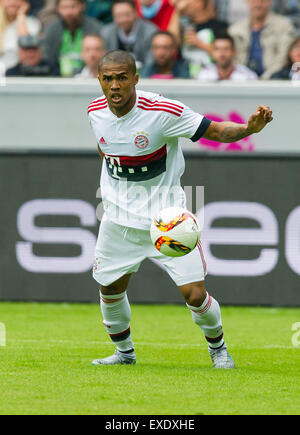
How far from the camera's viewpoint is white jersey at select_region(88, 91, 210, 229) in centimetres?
733

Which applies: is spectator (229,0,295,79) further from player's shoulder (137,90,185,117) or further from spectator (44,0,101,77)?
player's shoulder (137,90,185,117)

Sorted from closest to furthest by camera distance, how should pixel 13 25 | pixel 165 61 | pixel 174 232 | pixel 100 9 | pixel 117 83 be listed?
pixel 174 232 → pixel 117 83 → pixel 165 61 → pixel 13 25 → pixel 100 9

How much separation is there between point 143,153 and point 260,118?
3.48ft

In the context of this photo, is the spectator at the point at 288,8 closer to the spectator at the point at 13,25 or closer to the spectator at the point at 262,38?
the spectator at the point at 262,38

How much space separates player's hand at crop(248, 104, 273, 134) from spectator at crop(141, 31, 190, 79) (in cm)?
697

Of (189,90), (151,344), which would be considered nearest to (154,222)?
(151,344)

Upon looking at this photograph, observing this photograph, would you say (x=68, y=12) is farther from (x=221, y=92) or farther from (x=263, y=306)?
(x=263, y=306)

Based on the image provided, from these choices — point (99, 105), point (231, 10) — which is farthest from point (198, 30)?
point (99, 105)

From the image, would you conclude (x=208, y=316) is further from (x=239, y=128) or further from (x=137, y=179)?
(x=239, y=128)

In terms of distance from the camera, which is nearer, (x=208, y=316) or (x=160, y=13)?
(x=208, y=316)

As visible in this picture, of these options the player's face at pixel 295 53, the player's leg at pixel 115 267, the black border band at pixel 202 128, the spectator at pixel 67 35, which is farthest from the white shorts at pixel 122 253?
the spectator at pixel 67 35

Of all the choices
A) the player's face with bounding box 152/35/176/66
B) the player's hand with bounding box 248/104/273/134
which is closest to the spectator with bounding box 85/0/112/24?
the player's face with bounding box 152/35/176/66

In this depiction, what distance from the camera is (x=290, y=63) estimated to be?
1353 cm

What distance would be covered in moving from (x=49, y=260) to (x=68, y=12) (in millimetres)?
4605
